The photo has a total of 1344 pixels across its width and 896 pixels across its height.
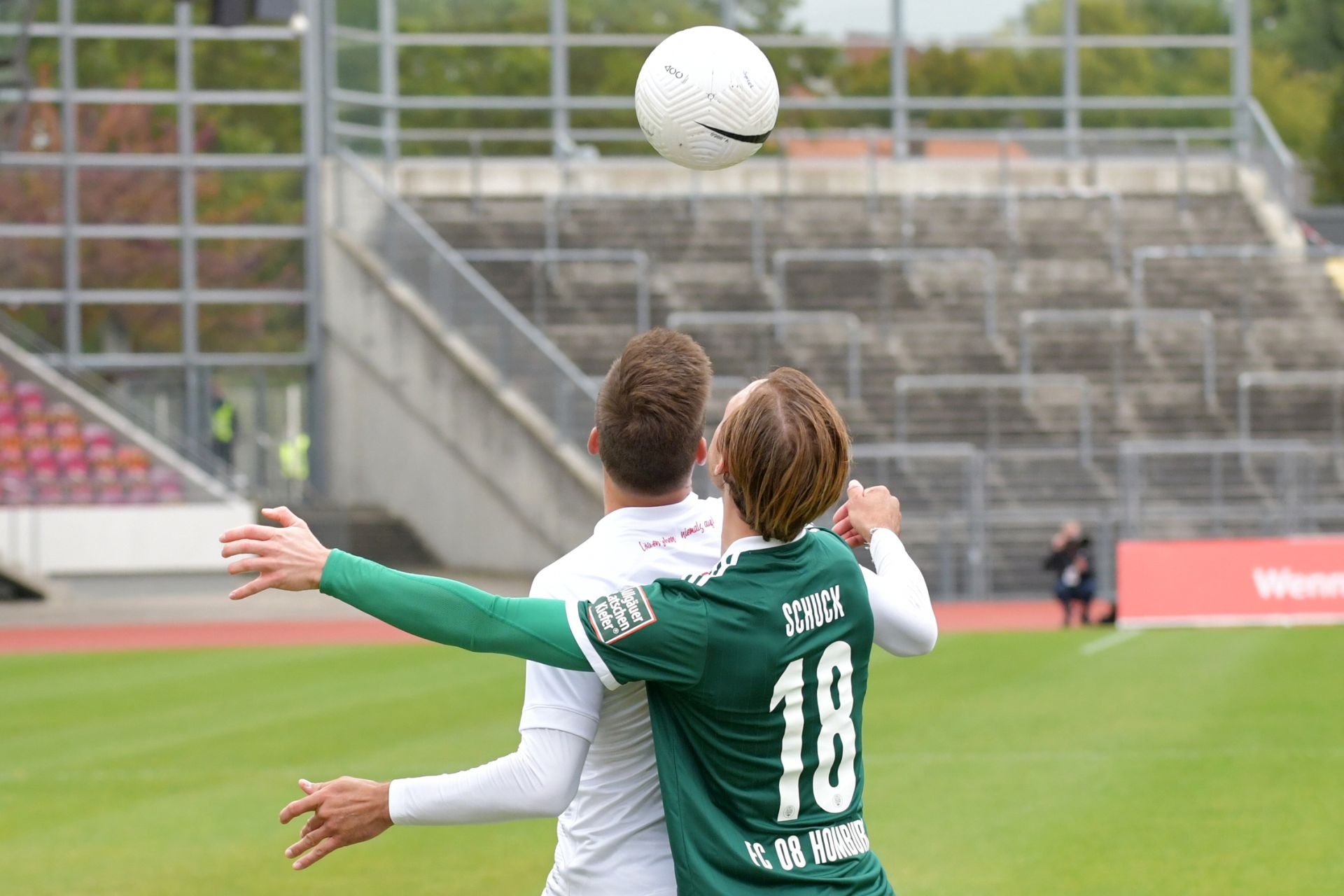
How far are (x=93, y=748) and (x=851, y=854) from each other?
30.5 feet

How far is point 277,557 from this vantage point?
10.3 ft

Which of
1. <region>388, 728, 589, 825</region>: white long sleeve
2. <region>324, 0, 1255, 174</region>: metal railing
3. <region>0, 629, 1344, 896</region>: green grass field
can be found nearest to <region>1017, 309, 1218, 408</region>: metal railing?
<region>324, 0, 1255, 174</region>: metal railing

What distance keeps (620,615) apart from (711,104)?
9.38 feet

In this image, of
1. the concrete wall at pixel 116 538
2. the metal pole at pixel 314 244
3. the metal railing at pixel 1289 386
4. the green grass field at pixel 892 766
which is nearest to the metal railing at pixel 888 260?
the metal railing at pixel 1289 386

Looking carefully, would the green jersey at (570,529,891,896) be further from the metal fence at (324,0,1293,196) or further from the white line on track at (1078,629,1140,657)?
the metal fence at (324,0,1293,196)

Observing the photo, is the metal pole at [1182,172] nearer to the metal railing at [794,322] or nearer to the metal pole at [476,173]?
the metal railing at [794,322]

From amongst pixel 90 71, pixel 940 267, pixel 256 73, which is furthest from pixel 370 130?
pixel 940 267

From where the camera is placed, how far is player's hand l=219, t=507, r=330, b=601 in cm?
311

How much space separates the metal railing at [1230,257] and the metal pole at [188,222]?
15.5 metres

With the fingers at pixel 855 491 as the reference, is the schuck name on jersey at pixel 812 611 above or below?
below

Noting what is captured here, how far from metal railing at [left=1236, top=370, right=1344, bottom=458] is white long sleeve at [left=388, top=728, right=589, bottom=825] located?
→ 23879 mm

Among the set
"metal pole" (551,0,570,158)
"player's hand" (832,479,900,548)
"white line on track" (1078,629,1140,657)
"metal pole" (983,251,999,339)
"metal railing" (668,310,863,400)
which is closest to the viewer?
"player's hand" (832,479,900,548)

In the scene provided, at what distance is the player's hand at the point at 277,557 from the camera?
122 inches

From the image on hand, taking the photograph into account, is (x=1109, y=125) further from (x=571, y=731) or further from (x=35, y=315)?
(x=571, y=731)
